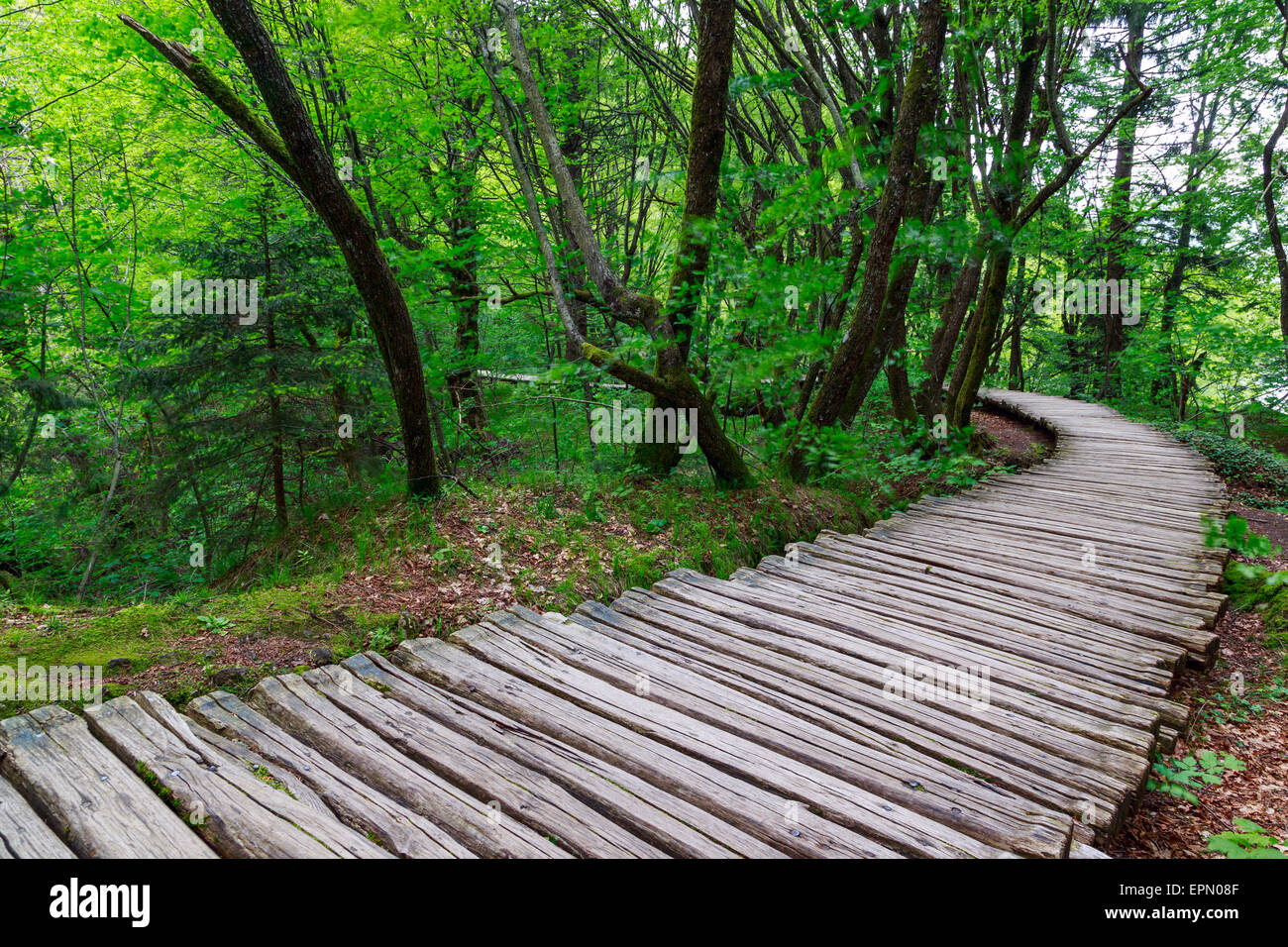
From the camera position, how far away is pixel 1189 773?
332cm

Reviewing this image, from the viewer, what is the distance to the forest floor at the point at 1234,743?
293 centimetres

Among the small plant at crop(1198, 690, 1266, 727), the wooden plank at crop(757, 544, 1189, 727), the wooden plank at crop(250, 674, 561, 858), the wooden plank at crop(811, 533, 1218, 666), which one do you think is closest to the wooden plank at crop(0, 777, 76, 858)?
the wooden plank at crop(250, 674, 561, 858)

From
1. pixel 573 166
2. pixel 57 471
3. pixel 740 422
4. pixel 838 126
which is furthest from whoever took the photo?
pixel 740 422

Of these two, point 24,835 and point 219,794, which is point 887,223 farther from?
point 24,835

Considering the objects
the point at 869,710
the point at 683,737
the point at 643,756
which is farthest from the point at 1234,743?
the point at 643,756

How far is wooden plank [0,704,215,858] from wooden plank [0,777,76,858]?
0.11 ft

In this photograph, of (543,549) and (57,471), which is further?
(57,471)

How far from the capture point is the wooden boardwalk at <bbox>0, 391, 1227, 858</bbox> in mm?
2295
